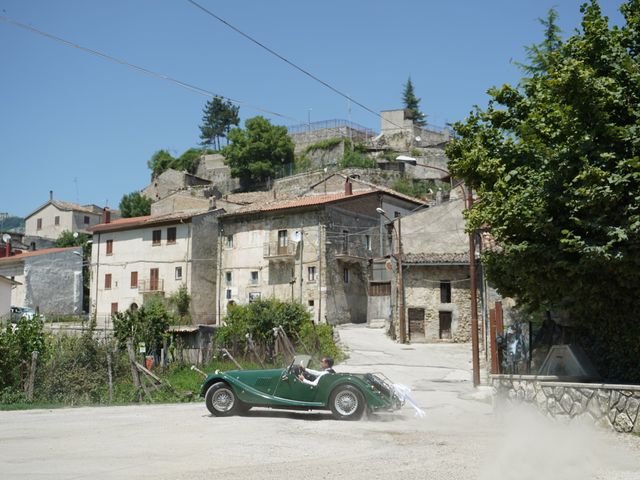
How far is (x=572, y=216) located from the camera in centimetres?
1235

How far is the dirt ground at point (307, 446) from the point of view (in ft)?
27.9

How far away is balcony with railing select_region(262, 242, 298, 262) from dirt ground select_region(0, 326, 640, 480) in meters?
28.8

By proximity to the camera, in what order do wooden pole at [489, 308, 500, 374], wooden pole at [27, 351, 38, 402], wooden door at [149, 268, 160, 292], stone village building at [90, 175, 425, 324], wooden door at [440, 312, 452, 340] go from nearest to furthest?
1. wooden pole at [489, 308, 500, 374]
2. wooden pole at [27, 351, 38, 402]
3. wooden door at [440, 312, 452, 340]
4. stone village building at [90, 175, 425, 324]
5. wooden door at [149, 268, 160, 292]

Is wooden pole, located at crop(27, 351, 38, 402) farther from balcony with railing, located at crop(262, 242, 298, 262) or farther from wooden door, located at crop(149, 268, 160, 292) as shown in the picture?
wooden door, located at crop(149, 268, 160, 292)

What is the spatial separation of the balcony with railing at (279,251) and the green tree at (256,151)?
27784 millimetres

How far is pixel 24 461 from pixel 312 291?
114ft

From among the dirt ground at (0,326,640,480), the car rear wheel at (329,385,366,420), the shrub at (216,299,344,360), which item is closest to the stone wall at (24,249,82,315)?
the shrub at (216,299,344,360)

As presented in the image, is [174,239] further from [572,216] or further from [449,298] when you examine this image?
[572,216]

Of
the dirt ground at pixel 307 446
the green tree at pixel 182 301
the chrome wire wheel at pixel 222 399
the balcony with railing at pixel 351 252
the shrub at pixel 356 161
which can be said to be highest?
the shrub at pixel 356 161

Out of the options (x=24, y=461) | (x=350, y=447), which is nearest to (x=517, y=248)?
(x=350, y=447)

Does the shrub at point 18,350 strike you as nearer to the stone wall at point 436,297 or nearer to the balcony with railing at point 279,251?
the stone wall at point 436,297

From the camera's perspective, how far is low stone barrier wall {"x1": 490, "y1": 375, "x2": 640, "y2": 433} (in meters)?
11.3

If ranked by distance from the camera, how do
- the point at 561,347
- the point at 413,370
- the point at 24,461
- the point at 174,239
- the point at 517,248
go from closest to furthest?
the point at 24,461, the point at 517,248, the point at 561,347, the point at 413,370, the point at 174,239

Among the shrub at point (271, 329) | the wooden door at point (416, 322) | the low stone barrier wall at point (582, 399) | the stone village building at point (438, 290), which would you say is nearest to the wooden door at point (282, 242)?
the stone village building at point (438, 290)
